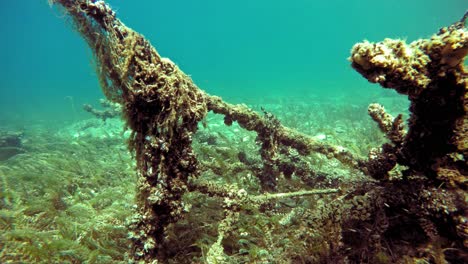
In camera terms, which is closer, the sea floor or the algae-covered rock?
the sea floor

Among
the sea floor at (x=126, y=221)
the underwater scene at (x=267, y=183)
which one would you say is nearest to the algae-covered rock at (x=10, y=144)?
the sea floor at (x=126, y=221)

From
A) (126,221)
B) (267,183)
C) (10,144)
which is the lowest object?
(126,221)

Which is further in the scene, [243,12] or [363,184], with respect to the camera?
[243,12]

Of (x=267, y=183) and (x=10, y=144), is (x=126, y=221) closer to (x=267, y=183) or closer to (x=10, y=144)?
(x=267, y=183)

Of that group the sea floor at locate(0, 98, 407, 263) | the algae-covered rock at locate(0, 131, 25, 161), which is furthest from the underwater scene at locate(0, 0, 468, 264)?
the algae-covered rock at locate(0, 131, 25, 161)

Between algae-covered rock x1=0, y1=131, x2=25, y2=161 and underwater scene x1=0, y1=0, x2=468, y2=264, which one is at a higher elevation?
algae-covered rock x1=0, y1=131, x2=25, y2=161

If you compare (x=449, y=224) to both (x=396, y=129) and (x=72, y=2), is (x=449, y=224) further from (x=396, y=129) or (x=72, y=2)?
(x=72, y=2)

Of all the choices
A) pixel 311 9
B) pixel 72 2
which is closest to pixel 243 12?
pixel 311 9

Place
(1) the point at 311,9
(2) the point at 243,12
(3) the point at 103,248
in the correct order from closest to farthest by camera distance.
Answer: (3) the point at 103,248
(2) the point at 243,12
(1) the point at 311,9

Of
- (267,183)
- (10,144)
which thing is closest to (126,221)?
(267,183)

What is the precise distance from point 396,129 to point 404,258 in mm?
1211

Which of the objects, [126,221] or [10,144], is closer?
[126,221]

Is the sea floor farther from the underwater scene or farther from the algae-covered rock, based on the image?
the algae-covered rock

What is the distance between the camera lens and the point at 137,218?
227 cm
